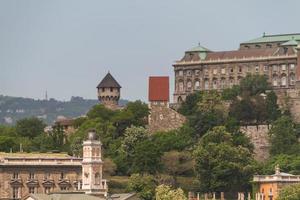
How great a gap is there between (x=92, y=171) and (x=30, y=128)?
38734mm

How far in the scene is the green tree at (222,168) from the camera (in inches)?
5034

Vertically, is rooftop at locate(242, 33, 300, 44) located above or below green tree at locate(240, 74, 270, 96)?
above

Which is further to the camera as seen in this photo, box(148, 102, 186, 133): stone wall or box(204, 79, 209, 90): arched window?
box(204, 79, 209, 90): arched window

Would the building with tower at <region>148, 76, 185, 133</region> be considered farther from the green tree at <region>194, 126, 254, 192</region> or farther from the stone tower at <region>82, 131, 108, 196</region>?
the stone tower at <region>82, 131, 108, 196</region>

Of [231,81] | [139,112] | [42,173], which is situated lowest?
[42,173]

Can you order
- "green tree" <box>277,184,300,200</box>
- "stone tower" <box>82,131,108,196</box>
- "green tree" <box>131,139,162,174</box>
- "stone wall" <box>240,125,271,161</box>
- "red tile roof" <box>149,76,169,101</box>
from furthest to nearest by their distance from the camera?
"red tile roof" <box>149,76,169,101</box> < "stone wall" <box>240,125,271,161</box> < "green tree" <box>131,139,162,174</box> < "green tree" <box>277,184,300,200</box> < "stone tower" <box>82,131,108,196</box>

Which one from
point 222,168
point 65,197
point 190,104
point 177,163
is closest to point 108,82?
point 190,104

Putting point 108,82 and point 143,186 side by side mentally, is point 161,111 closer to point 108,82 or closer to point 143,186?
point 108,82

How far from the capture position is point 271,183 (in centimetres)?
12394

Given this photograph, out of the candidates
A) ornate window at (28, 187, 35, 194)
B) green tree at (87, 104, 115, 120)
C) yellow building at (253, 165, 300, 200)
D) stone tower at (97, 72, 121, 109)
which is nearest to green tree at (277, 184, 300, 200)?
yellow building at (253, 165, 300, 200)

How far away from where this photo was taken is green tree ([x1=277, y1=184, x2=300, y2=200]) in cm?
11538

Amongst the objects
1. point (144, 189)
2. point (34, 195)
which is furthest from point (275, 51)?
point (34, 195)

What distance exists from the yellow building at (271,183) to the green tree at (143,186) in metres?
8.87

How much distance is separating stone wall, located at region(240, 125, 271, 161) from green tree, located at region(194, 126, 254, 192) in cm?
1571
